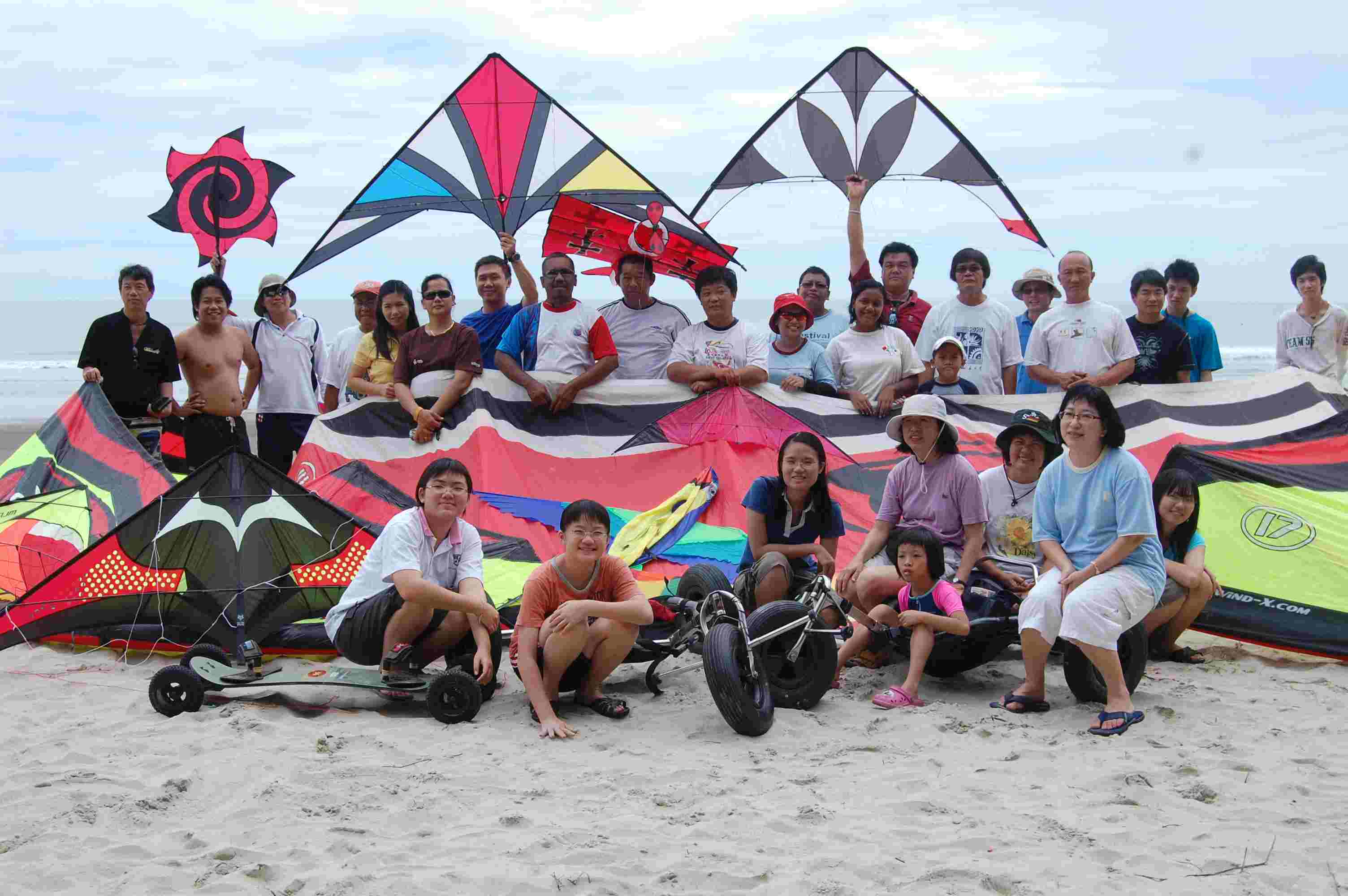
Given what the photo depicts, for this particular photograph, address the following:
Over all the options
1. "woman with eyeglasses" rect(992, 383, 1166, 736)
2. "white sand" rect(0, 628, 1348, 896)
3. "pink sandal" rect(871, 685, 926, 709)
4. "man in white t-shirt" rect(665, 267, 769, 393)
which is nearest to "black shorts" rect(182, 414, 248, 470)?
"white sand" rect(0, 628, 1348, 896)

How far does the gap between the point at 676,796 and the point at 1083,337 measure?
13.1 ft

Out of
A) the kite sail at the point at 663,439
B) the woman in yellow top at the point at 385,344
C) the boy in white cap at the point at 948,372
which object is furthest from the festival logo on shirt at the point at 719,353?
the woman in yellow top at the point at 385,344

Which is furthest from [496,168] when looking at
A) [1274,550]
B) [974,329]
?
[1274,550]

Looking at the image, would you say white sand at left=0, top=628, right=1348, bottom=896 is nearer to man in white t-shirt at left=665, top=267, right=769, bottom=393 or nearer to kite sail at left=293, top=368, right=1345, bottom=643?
kite sail at left=293, top=368, right=1345, bottom=643

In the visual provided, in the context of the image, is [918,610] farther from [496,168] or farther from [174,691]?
[496,168]

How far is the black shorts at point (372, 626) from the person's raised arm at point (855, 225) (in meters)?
4.03

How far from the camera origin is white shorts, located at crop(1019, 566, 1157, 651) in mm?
3746

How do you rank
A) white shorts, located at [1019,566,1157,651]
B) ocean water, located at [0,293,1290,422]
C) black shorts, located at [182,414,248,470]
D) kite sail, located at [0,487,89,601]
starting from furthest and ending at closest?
ocean water, located at [0,293,1290,422]
black shorts, located at [182,414,248,470]
kite sail, located at [0,487,89,601]
white shorts, located at [1019,566,1157,651]

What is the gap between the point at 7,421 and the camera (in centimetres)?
1552

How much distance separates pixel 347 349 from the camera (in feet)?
22.7

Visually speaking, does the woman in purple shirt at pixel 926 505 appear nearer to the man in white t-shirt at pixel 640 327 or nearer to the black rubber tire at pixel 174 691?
the man in white t-shirt at pixel 640 327

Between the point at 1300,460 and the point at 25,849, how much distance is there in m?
5.53

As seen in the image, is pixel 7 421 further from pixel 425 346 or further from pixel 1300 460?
pixel 1300 460

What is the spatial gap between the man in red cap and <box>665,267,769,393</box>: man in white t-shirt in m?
0.16
